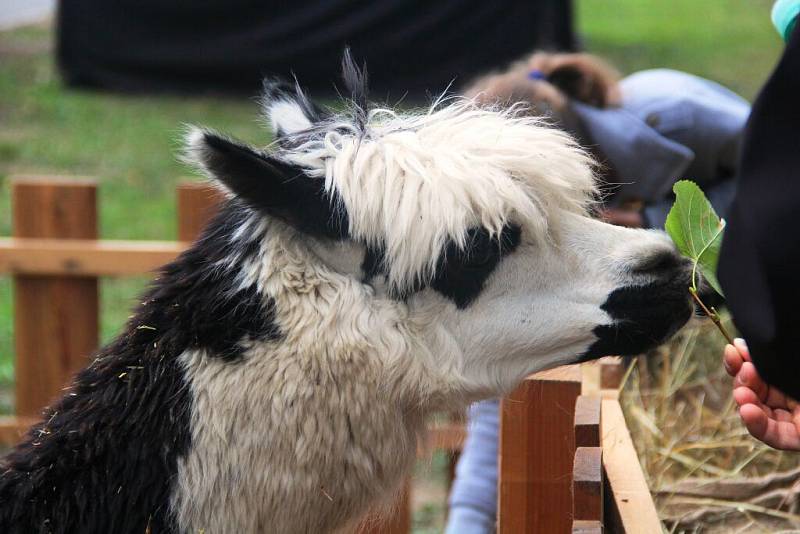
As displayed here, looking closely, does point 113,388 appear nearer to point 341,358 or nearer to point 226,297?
point 226,297

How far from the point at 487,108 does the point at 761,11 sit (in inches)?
740

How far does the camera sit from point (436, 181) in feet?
7.36

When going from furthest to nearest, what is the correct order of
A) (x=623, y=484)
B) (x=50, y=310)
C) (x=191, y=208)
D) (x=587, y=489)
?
(x=50, y=310) < (x=191, y=208) < (x=623, y=484) < (x=587, y=489)

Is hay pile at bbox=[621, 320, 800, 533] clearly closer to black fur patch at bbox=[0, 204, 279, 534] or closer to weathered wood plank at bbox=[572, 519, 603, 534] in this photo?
→ weathered wood plank at bbox=[572, 519, 603, 534]

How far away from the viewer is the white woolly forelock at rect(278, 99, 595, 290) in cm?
223

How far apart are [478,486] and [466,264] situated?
4.99 feet

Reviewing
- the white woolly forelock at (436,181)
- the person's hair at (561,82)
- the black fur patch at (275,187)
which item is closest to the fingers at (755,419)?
the white woolly forelock at (436,181)

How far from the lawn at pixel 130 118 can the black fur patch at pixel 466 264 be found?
176 inches

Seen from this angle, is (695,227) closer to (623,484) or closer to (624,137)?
(623,484)

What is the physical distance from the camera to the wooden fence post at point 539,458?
2.42 metres

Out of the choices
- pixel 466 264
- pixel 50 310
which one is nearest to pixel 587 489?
pixel 466 264

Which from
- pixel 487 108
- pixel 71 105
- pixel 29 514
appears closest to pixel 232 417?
pixel 29 514

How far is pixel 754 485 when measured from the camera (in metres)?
2.97

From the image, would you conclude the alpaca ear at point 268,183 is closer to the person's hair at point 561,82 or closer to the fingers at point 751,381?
the fingers at point 751,381
